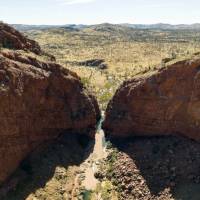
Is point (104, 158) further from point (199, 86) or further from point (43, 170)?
point (199, 86)

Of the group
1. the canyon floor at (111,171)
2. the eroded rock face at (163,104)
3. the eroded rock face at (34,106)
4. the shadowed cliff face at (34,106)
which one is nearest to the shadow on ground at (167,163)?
the canyon floor at (111,171)

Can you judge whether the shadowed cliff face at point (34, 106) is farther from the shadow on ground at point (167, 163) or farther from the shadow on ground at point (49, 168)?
the shadow on ground at point (167, 163)

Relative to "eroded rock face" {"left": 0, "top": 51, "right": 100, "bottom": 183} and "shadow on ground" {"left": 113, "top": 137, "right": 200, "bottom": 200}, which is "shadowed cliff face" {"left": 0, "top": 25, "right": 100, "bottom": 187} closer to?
"eroded rock face" {"left": 0, "top": 51, "right": 100, "bottom": 183}

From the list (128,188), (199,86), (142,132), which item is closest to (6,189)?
(128,188)

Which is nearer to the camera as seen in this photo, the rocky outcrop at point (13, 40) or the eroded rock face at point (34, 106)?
the eroded rock face at point (34, 106)

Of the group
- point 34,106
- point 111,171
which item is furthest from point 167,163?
point 34,106
